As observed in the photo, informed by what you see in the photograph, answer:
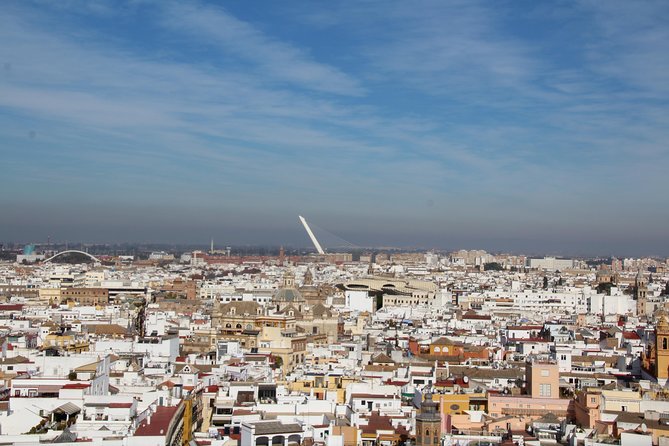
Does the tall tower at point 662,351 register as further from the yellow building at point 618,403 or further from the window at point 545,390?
the yellow building at point 618,403

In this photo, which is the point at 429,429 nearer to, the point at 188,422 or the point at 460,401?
the point at 460,401

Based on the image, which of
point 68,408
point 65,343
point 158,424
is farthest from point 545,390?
point 65,343

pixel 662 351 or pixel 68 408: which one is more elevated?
pixel 662 351

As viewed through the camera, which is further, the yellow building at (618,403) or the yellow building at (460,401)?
the yellow building at (460,401)

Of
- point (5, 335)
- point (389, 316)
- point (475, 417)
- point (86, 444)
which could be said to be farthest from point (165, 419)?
point (389, 316)

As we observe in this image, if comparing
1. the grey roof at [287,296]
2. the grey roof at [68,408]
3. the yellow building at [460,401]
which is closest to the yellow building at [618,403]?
the yellow building at [460,401]

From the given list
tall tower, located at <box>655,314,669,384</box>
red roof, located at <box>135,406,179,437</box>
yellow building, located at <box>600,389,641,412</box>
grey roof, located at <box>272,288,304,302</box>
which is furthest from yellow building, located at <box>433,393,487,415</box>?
grey roof, located at <box>272,288,304,302</box>

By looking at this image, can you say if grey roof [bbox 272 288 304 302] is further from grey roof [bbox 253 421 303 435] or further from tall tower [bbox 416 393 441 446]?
tall tower [bbox 416 393 441 446]

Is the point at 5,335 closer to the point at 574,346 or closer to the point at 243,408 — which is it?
the point at 243,408
